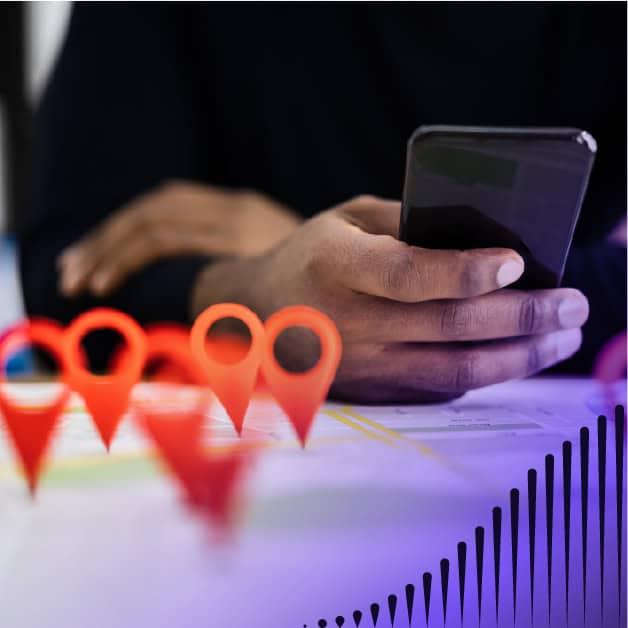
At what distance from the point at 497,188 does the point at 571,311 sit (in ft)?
0.30

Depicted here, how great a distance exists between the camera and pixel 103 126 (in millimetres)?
757

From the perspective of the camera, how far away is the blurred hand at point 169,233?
0.65 metres

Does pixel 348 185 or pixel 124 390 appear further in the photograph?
pixel 348 185

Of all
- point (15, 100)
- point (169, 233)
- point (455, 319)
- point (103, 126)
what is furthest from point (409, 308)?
point (15, 100)

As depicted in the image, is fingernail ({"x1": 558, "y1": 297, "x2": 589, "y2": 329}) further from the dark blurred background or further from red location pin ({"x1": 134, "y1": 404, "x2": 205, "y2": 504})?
the dark blurred background

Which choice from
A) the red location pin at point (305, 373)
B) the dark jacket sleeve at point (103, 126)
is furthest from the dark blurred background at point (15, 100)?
the red location pin at point (305, 373)

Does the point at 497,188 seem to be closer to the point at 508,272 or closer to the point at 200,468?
the point at 508,272

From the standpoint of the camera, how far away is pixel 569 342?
1.15 feet

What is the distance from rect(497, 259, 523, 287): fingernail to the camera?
277 mm

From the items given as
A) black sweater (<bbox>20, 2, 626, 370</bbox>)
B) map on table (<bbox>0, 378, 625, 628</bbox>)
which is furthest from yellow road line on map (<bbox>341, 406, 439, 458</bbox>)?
black sweater (<bbox>20, 2, 626, 370</bbox>)

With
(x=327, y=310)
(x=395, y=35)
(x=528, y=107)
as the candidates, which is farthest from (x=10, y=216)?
(x=327, y=310)

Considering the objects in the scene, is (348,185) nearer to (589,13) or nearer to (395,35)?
(395,35)

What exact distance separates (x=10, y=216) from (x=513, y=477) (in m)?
1.50

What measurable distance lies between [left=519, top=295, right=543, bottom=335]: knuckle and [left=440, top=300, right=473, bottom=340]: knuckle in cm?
3
